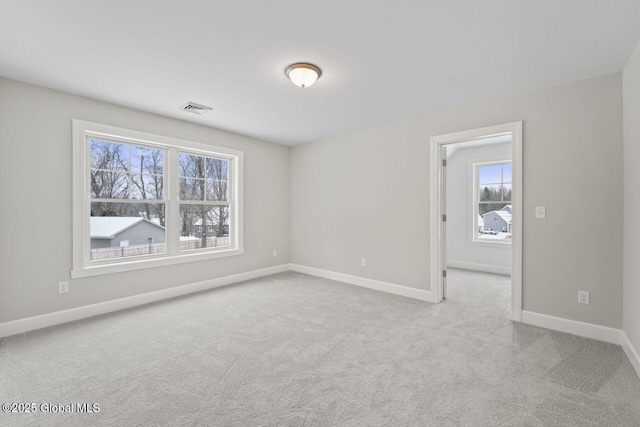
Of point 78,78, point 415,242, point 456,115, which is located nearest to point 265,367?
point 415,242

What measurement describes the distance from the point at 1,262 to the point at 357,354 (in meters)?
3.46

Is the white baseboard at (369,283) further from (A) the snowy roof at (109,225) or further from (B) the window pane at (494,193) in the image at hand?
(B) the window pane at (494,193)

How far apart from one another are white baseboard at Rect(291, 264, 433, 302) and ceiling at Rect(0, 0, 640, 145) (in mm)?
2455

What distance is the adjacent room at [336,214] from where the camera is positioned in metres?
1.84

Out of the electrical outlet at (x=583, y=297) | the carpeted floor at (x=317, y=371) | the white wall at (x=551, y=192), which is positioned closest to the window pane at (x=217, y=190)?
the carpeted floor at (x=317, y=371)

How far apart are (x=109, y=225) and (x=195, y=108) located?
1.80 meters

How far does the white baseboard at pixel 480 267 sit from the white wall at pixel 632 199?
9.81 ft

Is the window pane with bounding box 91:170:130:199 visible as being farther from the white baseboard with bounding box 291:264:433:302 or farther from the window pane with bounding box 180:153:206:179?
the white baseboard with bounding box 291:264:433:302

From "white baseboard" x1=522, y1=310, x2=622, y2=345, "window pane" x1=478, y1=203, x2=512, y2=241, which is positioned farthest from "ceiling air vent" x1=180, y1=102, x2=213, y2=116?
"window pane" x1=478, y1=203, x2=512, y2=241

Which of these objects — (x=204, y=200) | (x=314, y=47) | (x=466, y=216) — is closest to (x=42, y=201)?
(x=204, y=200)

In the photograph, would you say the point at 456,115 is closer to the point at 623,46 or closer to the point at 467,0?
the point at 623,46

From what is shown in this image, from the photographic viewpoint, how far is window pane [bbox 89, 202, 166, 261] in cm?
342

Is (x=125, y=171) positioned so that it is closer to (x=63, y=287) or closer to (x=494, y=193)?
(x=63, y=287)

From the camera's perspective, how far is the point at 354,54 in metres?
2.33
